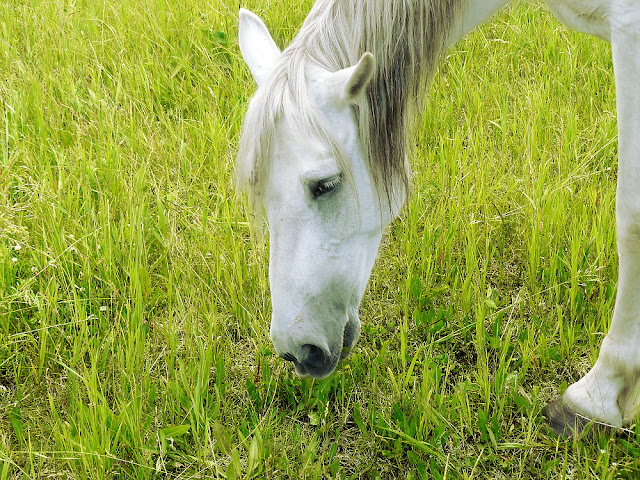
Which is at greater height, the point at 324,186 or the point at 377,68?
the point at 377,68

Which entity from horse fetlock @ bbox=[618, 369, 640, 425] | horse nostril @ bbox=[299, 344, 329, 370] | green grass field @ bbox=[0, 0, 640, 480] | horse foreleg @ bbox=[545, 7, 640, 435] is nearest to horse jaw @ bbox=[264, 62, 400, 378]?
horse nostril @ bbox=[299, 344, 329, 370]

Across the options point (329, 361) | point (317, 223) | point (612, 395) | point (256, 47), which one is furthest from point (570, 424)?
point (256, 47)

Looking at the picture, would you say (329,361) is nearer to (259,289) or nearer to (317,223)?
(317,223)

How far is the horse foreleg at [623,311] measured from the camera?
181 centimetres

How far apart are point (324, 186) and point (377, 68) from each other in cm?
45

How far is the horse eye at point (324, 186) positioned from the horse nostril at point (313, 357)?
456 millimetres

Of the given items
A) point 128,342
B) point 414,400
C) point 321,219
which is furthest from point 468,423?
point 128,342

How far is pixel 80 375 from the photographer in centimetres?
213

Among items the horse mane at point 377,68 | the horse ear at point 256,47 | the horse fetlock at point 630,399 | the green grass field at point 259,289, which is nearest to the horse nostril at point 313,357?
the green grass field at point 259,289

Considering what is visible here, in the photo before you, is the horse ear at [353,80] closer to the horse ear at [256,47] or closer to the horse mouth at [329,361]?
the horse ear at [256,47]

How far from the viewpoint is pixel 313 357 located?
6.22 ft

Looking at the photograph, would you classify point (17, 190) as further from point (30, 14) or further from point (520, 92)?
point (520, 92)

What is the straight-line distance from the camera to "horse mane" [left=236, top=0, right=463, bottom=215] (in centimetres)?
179

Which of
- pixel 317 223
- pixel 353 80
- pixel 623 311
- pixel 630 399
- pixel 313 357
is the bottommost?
pixel 630 399
